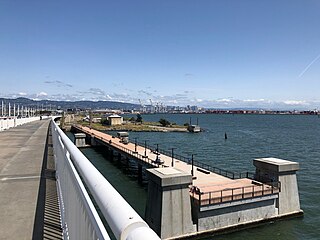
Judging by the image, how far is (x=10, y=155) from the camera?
36.3 feet

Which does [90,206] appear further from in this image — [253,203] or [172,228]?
[253,203]

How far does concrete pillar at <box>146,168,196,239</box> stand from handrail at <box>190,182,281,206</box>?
111 cm

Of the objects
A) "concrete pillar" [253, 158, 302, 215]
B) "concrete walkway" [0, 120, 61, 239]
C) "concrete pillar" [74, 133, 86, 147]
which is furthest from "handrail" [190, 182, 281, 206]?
"concrete pillar" [74, 133, 86, 147]

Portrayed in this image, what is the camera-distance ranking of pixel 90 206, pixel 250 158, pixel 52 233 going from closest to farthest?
1. pixel 90 206
2. pixel 52 233
3. pixel 250 158

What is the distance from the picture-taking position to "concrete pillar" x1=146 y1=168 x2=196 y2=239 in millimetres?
15953

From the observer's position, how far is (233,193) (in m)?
18.3

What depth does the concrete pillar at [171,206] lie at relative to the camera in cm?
1595

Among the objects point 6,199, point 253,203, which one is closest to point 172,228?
point 253,203

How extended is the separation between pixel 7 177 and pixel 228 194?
13.8 metres

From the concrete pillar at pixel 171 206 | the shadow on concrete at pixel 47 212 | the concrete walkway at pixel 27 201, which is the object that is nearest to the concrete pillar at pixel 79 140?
the concrete pillar at pixel 171 206

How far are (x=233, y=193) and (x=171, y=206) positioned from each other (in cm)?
458

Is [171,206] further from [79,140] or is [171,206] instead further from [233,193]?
[79,140]

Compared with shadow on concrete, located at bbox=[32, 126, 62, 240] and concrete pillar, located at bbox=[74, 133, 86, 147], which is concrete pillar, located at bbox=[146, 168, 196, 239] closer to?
shadow on concrete, located at bbox=[32, 126, 62, 240]

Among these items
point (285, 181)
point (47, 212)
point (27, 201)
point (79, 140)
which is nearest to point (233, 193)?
point (285, 181)
